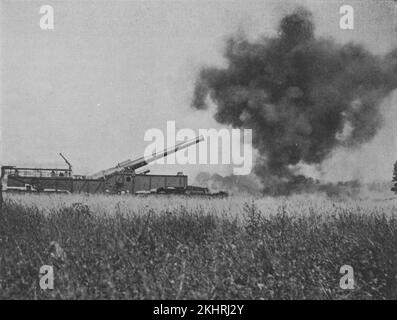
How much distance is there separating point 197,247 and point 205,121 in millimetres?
1525

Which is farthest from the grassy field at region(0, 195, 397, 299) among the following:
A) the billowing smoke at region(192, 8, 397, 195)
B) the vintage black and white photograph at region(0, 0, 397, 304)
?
the billowing smoke at region(192, 8, 397, 195)

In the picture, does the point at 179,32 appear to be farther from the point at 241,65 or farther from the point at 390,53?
the point at 390,53

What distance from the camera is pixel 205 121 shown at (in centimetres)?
534

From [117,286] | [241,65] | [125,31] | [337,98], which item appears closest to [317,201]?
[337,98]

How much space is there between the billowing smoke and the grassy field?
0.63m

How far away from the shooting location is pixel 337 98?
210 inches

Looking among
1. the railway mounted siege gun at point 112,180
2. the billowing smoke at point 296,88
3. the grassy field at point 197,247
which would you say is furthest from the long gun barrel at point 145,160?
the billowing smoke at point 296,88

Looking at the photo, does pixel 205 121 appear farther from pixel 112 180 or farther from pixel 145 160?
pixel 112 180

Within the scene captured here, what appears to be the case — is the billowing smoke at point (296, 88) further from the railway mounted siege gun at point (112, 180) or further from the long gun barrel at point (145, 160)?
the railway mounted siege gun at point (112, 180)

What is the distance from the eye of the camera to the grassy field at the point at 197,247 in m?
4.64

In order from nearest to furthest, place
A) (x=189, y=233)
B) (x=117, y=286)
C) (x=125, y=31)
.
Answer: (x=117, y=286), (x=189, y=233), (x=125, y=31)

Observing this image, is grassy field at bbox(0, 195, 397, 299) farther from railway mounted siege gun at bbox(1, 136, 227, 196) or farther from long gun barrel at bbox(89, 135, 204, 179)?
long gun barrel at bbox(89, 135, 204, 179)
